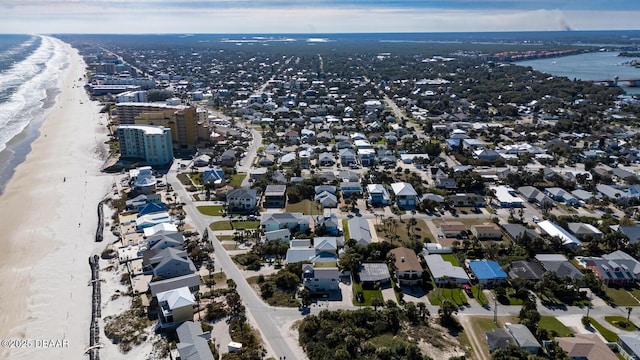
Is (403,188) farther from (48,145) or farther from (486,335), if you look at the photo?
(48,145)

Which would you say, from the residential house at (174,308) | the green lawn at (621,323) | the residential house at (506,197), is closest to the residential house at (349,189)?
the residential house at (506,197)

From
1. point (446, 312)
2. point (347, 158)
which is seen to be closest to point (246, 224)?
point (446, 312)

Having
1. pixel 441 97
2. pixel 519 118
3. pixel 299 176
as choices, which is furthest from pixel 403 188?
pixel 441 97

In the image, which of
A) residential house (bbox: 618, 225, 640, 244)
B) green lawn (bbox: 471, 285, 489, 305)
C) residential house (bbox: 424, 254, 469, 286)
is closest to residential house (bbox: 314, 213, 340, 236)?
residential house (bbox: 424, 254, 469, 286)

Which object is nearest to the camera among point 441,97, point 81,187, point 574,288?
point 574,288

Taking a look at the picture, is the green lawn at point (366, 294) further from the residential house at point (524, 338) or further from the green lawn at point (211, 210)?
the green lawn at point (211, 210)

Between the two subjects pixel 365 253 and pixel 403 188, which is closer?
pixel 365 253
